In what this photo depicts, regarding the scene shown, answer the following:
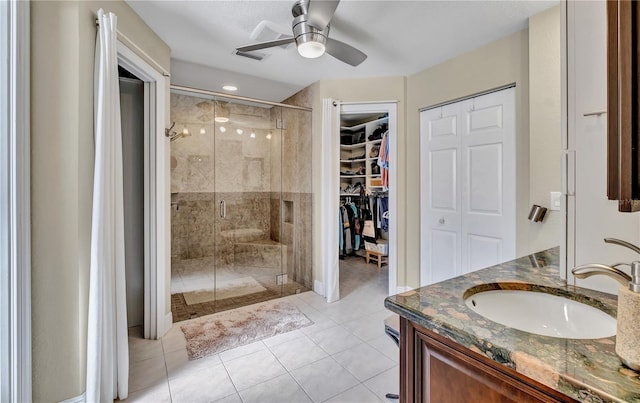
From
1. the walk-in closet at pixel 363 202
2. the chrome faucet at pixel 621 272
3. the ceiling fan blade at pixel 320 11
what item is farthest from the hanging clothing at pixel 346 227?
the chrome faucet at pixel 621 272

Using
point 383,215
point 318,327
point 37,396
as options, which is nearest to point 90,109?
point 37,396

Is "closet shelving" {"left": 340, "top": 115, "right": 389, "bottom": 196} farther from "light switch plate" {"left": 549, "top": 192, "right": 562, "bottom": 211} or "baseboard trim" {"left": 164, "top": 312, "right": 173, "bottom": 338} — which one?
"baseboard trim" {"left": 164, "top": 312, "right": 173, "bottom": 338}

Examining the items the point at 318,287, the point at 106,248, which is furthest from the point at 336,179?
the point at 106,248

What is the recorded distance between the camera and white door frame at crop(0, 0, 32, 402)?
1302 millimetres

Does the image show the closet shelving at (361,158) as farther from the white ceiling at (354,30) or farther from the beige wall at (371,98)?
the white ceiling at (354,30)

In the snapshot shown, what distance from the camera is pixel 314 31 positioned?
1813 mm

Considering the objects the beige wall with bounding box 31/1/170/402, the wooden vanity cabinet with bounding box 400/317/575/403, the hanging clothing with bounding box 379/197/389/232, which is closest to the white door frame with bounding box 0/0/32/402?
the beige wall with bounding box 31/1/170/402

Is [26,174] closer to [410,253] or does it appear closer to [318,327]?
[318,327]

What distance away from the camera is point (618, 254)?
979 mm

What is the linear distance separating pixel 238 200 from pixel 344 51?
2.37 metres

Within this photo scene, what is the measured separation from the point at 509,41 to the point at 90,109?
2942 millimetres

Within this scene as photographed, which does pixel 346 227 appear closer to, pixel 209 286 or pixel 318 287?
pixel 318 287

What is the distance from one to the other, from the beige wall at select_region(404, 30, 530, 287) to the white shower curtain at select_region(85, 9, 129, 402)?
2.61m

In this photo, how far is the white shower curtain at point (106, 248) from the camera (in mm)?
1529
